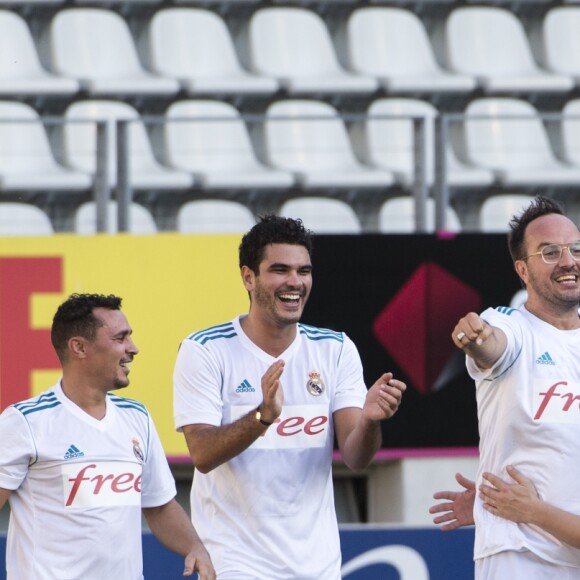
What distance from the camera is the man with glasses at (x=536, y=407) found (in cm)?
398

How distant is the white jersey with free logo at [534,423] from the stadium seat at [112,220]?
11.9 feet

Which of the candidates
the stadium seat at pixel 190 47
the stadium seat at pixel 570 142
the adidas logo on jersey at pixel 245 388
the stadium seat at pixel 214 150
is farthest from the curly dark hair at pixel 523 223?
the stadium seat at pixel 190 47

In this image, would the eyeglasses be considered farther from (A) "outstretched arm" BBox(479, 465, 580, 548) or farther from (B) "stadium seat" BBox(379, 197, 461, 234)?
(B) "stadium seat" BBox(379, 197, 461, 234)

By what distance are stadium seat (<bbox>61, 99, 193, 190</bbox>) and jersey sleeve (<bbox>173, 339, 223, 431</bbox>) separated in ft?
10.0

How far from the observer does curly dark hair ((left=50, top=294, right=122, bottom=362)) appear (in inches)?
180

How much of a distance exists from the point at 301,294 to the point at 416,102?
586cm

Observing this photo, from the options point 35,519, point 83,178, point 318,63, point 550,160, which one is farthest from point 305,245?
point 318,63

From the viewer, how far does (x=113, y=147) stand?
7312mm

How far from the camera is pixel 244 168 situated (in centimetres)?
892

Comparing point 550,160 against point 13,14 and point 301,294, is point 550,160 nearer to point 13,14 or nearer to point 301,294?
point 13,14

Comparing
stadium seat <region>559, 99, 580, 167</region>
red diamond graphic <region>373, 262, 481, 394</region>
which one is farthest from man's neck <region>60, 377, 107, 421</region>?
stadium seat <region>559, 99, 580, 167</region>

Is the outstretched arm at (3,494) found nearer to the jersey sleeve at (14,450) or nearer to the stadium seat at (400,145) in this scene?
the jersey sleeve at (14,450)

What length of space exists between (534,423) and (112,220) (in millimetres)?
3811

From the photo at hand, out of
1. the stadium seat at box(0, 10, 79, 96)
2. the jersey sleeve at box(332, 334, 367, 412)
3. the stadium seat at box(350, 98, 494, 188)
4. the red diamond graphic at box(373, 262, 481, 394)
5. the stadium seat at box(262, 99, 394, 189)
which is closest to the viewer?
the jersey sleeve at box(332, 334, 367, 412)
